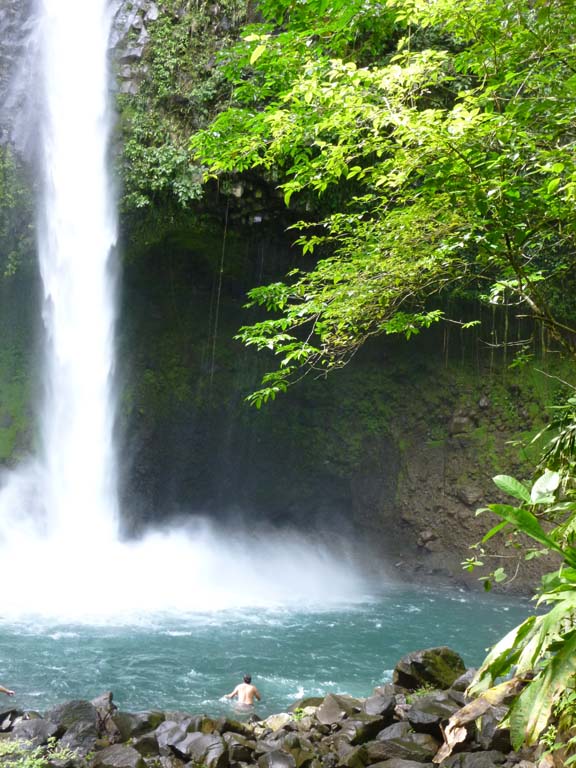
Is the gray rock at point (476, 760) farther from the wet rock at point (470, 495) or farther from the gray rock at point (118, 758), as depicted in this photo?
the wet rock at point (470, 495)

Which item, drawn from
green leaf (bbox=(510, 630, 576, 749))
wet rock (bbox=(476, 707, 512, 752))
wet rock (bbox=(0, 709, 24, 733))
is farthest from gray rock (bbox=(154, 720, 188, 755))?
green leaf (bbox=(510, 630, 576, 749))

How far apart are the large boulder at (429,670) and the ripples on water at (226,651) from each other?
1.25 m

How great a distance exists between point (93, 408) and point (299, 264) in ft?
18.2

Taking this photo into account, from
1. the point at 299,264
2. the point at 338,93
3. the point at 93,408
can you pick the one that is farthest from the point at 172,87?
the point at 338,93

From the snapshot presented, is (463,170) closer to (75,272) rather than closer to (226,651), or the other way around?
(226,651)

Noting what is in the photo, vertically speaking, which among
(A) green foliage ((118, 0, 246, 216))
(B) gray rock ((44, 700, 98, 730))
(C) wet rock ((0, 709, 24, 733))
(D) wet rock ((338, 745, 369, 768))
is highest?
(A) green foliage ((118, 0, 246, 216))

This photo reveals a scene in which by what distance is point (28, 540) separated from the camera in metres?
14.0

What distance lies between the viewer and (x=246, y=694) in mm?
6488

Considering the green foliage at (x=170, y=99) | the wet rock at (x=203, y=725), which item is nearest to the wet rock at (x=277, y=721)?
the wet rock at (x=203, y=725)

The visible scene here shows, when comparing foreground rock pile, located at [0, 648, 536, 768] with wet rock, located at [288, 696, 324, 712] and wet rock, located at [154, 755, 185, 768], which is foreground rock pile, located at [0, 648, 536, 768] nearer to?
wet rock, located at [154, 755, 185, 768]

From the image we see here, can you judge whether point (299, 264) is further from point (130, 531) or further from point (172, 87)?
point (130, 531)

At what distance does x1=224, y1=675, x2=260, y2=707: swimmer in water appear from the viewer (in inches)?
253

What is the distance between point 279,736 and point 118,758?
1171 millimetres

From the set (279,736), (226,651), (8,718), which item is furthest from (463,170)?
(226,651)
